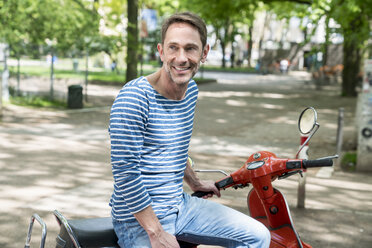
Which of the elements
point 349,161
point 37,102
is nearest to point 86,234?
point 349,161

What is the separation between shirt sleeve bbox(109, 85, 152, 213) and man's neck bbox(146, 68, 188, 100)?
0.15 m

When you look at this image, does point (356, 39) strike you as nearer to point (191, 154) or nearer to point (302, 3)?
point (191, 154)

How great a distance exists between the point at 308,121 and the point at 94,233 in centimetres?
121

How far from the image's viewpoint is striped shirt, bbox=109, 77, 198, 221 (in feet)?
6.94

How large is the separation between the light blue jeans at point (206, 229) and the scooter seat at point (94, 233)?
0.05 metres

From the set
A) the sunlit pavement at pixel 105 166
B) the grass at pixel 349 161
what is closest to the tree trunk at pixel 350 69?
the sunlit pavement at pixel 105 166

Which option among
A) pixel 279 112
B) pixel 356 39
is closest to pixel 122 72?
pixel 279 112

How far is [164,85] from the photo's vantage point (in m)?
2.28

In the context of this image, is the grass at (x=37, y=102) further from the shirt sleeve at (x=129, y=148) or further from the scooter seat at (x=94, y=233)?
the shirt sleeve at (x=129, y=148)

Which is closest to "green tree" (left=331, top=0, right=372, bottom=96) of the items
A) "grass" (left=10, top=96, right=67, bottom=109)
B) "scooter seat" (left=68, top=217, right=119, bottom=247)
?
"grass" (left=10, top=96, right=67, bottom=109)

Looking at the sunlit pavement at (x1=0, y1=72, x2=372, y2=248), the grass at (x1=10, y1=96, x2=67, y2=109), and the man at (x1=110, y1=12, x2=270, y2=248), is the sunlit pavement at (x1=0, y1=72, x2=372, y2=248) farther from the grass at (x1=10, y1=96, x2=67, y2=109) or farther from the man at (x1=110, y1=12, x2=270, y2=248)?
the man at (x1=110, y1=12, x2=270, y2=248)

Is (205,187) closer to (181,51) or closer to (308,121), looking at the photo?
(308,121)

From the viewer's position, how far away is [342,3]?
12.2 meters

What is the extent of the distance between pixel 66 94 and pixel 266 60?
1463 inches
